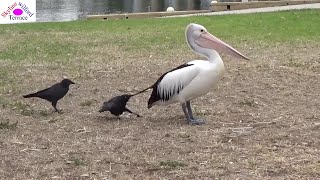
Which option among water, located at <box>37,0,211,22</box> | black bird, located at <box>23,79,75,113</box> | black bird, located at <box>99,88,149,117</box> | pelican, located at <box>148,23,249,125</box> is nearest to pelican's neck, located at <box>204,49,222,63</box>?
pelican, located at <box>148,23,249,125</box>

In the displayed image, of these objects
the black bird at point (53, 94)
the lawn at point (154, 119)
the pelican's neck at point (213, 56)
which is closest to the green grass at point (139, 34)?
the lawn at point (154, 119)

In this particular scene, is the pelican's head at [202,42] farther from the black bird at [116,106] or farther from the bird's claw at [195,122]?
the black bird at [116,106]

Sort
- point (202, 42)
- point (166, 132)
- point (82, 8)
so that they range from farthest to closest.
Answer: point (82, 8)
point (202, 42)
point (166, 132)

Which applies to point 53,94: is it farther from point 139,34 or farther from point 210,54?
point 139,34

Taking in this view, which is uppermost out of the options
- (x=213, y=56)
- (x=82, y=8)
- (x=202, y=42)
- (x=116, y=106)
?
(x=202, y=42)

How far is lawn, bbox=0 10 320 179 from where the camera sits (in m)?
4.34

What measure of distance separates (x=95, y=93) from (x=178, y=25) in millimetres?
8959

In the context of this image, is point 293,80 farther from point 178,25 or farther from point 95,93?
point 178,25

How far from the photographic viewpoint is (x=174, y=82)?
5.54m

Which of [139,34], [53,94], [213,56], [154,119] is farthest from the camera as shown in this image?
[139,34]

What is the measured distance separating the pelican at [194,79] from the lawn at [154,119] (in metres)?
0.24

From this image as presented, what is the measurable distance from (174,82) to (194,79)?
0.59ft

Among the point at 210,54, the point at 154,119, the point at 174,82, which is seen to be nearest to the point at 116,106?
the point at 154,119

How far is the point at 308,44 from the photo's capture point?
1116 centimetres
